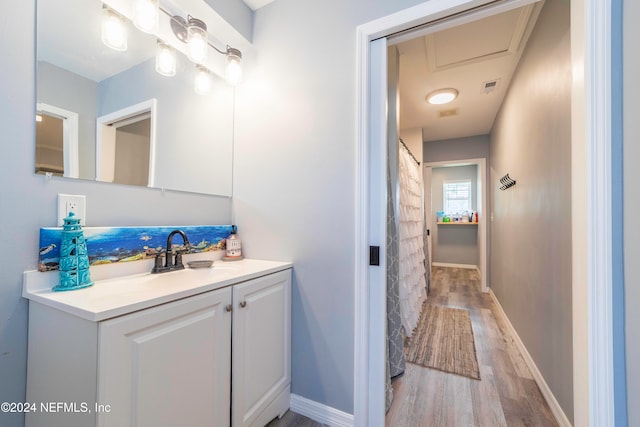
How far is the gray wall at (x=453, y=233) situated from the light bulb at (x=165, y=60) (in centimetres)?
601

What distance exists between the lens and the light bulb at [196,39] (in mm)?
1335

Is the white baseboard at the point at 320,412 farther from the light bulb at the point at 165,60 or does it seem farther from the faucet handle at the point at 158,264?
the light bulb at the point at 165,60

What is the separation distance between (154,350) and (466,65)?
9.78 feet

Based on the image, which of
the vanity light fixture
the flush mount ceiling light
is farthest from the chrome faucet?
the flush mount ceiling light

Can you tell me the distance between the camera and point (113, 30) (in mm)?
1141

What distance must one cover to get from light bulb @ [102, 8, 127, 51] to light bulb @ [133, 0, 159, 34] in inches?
3.5

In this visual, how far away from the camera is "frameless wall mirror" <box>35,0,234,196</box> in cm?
98

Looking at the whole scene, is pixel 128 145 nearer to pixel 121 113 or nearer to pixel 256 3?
pixel 121 113

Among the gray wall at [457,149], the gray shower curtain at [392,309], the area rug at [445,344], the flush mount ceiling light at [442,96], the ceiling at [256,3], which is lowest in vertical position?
the area rug at [445,344]

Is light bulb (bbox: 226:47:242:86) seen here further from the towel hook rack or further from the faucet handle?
the towel hook rack

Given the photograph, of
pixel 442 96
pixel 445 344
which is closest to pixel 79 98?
pixel 445 344

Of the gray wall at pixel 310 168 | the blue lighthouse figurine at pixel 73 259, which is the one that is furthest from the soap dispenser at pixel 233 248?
the blue lighthouse figurine at pixel 73 259

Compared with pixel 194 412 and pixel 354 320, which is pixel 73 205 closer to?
pixel 194 412

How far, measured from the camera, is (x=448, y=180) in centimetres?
624
